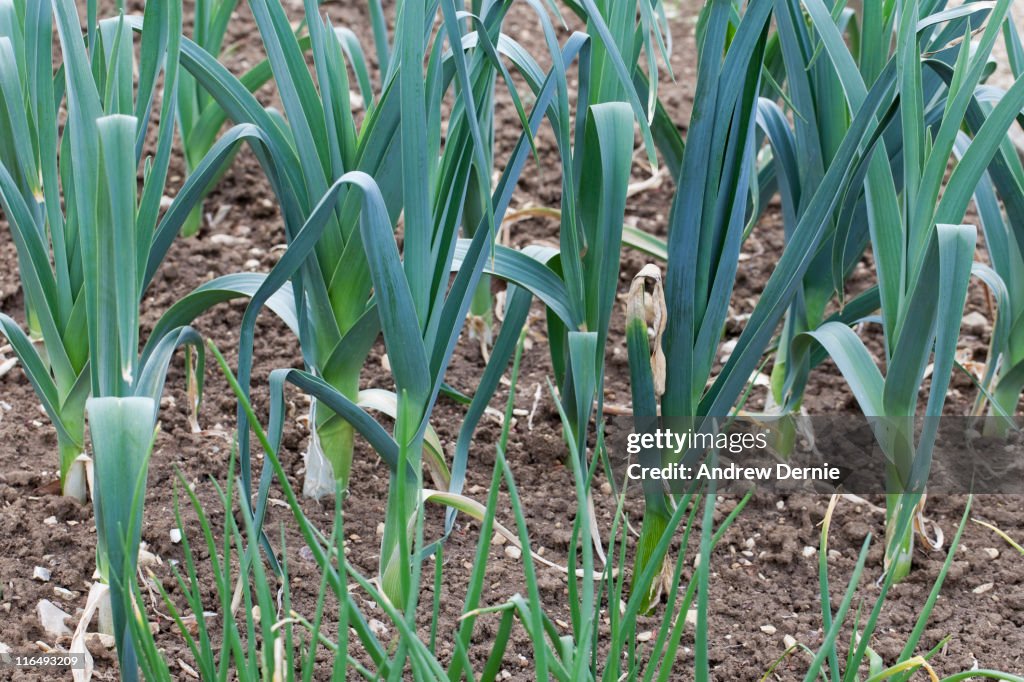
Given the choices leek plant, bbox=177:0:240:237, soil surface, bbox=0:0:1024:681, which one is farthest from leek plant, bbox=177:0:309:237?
soil surface, bbox=0:0:1024:681

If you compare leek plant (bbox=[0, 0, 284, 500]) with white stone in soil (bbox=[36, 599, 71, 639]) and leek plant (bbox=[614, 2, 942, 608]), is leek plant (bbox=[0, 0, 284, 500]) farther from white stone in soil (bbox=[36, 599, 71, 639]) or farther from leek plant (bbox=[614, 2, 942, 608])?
leek plant (bbox=[614, 2, 942, 608])

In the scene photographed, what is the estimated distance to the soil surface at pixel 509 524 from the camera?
1246 millimetres

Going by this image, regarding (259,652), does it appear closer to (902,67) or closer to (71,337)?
(71,337)

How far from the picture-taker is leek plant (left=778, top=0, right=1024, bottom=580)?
1.10m

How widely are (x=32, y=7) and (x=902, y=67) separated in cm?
96

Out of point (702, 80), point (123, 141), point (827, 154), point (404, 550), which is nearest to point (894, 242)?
point (827, 154)

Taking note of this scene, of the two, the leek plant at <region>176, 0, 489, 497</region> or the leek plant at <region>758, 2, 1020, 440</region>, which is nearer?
the leek plant at <region>176, 0, 489, 497</region>

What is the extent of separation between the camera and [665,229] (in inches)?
86.2

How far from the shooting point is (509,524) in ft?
4.74

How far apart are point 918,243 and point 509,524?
623mm

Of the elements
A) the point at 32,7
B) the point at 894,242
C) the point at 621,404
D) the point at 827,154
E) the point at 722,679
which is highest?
the point at 32,7

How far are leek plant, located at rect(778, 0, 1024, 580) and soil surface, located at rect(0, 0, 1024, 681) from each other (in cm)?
13

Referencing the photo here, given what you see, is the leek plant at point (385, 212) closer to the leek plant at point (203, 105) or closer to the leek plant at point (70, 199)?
the leek plant at point (70, 199)

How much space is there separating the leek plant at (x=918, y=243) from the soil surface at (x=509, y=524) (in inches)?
5.0
